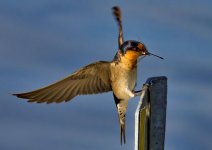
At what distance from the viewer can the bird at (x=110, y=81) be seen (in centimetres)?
687

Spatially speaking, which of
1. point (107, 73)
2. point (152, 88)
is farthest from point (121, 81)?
point (152, 88)

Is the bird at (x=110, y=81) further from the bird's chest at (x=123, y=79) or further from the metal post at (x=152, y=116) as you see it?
the metal post at (x=152, y=116)

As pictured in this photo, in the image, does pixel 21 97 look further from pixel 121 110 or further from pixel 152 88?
pixel 152 88

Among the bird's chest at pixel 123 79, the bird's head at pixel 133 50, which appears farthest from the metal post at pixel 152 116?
the bird's chest at pixel 123 79

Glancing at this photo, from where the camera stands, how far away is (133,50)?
22.0ft

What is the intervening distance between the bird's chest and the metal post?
3203mm

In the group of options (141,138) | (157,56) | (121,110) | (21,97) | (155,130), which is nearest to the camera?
(141,138)

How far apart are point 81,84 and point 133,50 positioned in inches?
55.5

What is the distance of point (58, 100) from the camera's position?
7.71m

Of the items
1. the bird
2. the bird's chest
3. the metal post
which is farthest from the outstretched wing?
the metal post

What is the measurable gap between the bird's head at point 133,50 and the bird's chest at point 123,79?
0.80 feet

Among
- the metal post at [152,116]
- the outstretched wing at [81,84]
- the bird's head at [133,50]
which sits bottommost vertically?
the metal post at [152,116]

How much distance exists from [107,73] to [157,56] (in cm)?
151

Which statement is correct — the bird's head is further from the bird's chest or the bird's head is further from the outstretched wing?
the outstretched wing
